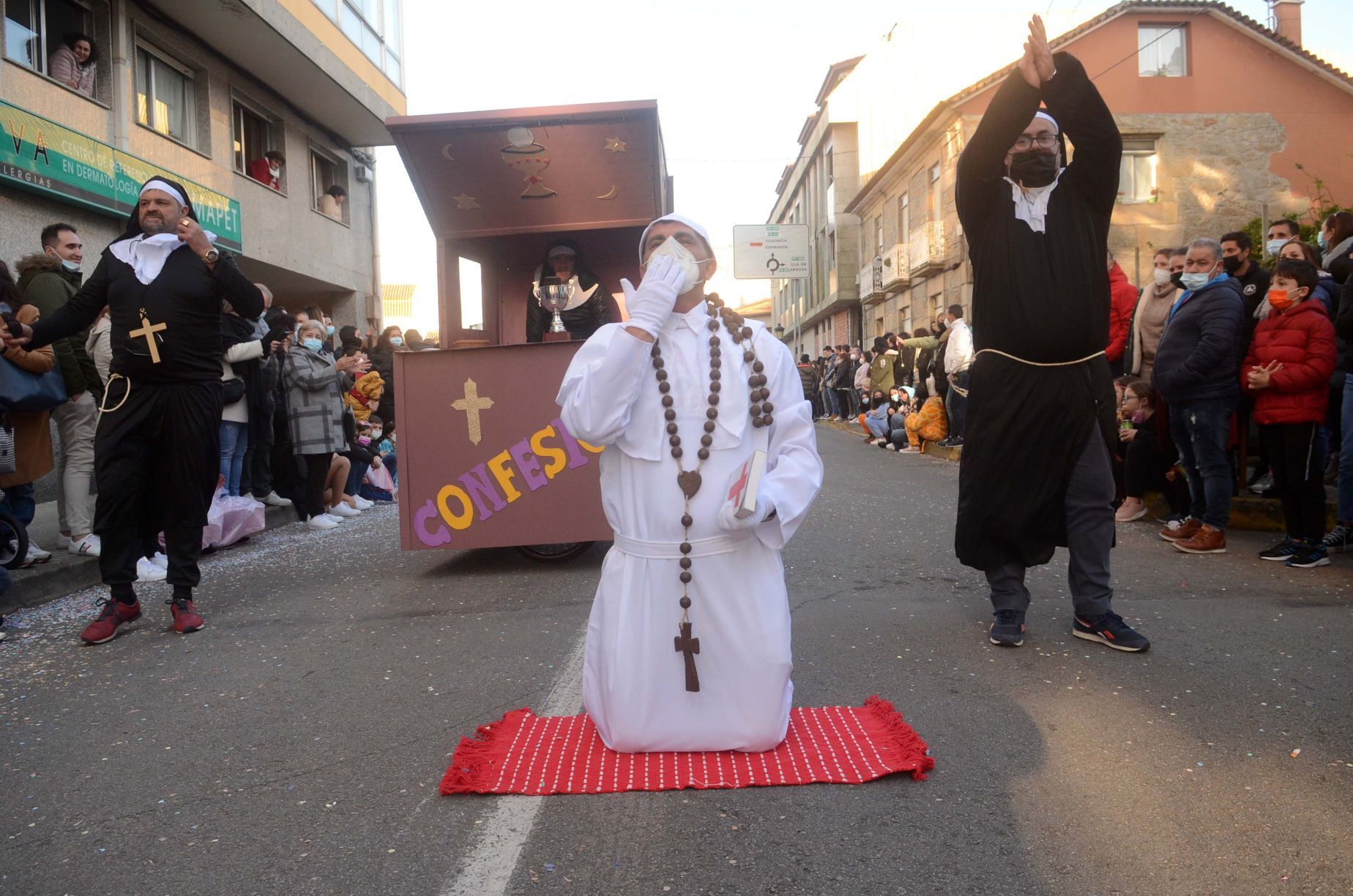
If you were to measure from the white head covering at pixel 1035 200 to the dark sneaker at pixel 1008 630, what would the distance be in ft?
5.14

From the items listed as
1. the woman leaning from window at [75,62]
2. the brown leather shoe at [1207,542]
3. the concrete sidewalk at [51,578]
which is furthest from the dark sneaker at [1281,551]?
the woman leaning from window at [75,62]

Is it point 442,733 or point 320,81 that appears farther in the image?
point 320,81

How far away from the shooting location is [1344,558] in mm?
6023

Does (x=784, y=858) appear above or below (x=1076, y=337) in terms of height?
below

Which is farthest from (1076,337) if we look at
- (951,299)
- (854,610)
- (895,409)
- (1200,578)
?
(951,299)

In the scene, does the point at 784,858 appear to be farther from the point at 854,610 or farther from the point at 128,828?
the point at 854,610

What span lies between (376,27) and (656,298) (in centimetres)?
1813

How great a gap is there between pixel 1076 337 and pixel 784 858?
8.66 ft

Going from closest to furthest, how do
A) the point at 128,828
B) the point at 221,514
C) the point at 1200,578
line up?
1. the point at 128,828
2. the point at 1200,578
3. the point at 221,514

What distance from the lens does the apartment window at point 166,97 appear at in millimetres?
13484

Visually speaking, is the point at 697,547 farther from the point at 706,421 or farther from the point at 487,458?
the point at 487,458

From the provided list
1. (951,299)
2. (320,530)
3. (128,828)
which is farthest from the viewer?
(951,299)

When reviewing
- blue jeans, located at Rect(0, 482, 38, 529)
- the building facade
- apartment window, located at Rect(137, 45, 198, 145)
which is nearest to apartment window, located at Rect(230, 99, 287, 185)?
the building facade

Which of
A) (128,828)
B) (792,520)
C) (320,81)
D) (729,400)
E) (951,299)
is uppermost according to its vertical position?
(320,81)
